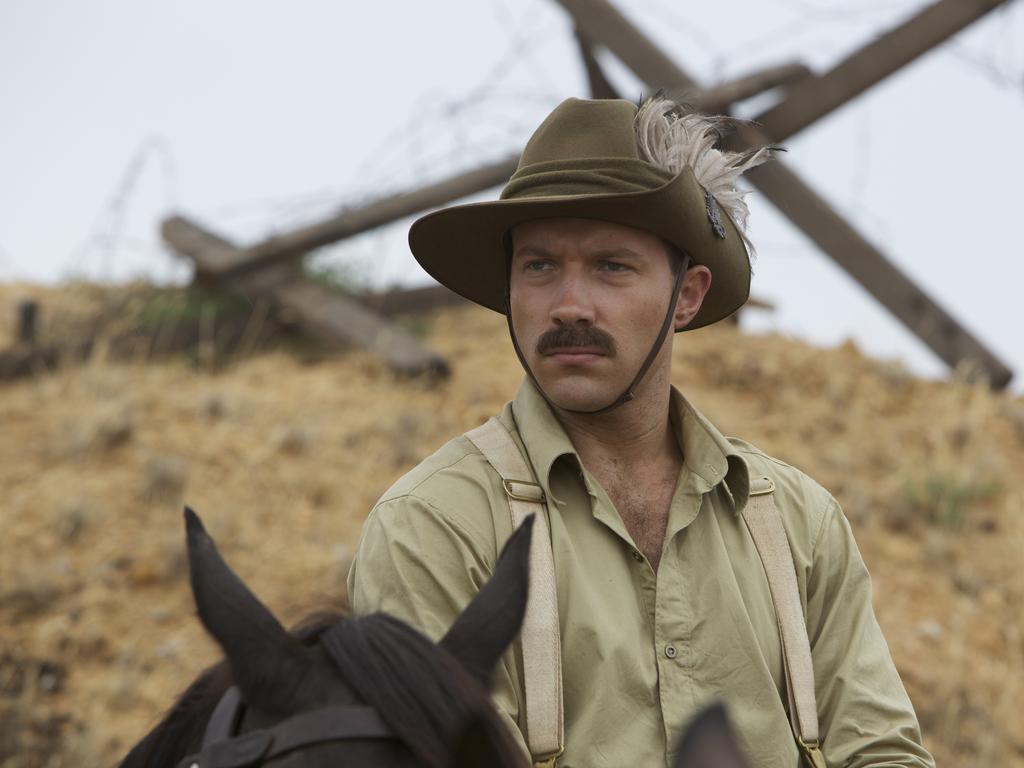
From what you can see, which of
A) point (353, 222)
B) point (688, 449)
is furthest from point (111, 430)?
point (688, 449)

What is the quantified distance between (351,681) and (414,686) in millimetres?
124

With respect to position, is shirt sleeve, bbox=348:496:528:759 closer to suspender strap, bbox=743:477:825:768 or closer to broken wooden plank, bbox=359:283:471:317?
suspender strap, bbox=743:477:825:768

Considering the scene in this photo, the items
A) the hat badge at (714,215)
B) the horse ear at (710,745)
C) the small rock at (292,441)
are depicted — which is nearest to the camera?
the horse ear at (710,745)

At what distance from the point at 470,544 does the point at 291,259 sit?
25.4 feet

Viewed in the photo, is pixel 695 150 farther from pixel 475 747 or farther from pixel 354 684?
pixel 475 747

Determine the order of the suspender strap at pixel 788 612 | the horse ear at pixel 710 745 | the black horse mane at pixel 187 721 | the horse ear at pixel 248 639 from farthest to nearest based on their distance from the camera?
the suspender strap at pixel 788 612 < the black horse mane at pixel 187 721 < the horse ear at pixel 248 639 < the horse ear at pixel 710 745

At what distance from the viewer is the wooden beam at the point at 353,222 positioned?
9.09 m

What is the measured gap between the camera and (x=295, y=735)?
1851 mm

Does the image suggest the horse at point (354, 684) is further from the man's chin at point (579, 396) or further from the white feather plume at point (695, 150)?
the white feather plume at point (695, 150)

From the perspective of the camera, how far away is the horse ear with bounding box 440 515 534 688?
6.59 feet

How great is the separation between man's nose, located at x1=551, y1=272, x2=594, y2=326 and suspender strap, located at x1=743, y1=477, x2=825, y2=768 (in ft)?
2.19

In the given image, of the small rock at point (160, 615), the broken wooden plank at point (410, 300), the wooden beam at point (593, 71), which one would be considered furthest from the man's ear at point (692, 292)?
the broken wooden plank at point (410, 300)

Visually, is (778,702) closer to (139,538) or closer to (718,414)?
(139,538)

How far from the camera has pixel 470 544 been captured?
2.83 metres
